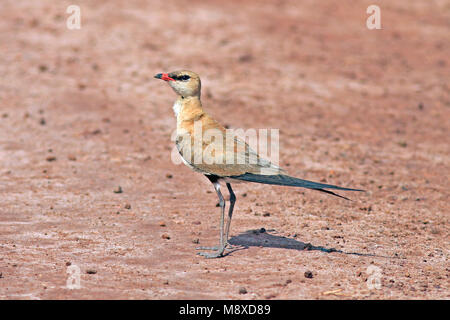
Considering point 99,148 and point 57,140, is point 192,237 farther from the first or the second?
point 57,140

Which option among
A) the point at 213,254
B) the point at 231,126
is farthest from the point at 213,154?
the point at 231,126

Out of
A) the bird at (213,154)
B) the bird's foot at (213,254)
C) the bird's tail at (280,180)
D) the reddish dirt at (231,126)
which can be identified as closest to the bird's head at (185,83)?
the bird at (213,154)

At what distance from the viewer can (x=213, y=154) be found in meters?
6.58

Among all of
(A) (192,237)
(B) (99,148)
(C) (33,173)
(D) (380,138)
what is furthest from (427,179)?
(C) (33,173)

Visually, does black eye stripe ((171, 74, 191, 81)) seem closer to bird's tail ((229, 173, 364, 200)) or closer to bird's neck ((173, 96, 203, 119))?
bird's neck ((173, 96, 203, 119))

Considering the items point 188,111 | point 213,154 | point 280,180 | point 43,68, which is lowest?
point 280,180

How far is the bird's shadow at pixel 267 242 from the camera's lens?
22.3 ft

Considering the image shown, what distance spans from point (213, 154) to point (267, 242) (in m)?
1.13

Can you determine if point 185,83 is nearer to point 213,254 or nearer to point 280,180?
point 280,180

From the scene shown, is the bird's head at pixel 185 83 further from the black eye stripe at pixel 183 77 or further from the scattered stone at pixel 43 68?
the scattered stone at pixel 43 68

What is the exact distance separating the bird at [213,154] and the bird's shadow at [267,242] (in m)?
0.14

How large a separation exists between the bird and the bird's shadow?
143 mm

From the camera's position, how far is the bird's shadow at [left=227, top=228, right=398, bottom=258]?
22.3 feet
